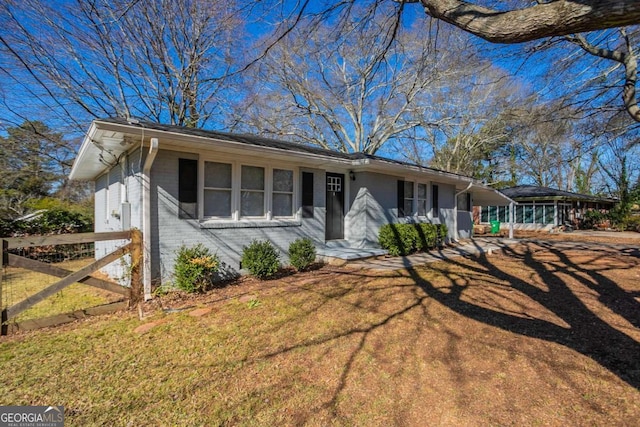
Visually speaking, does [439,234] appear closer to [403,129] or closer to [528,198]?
[403,129]

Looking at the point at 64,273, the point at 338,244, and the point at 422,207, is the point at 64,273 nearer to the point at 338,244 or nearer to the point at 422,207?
the point at 338,244

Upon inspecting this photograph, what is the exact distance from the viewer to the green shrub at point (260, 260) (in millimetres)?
6070

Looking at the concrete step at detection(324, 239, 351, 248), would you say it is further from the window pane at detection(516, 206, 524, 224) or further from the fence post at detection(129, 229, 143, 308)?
the window pane at detection(516, 206, 524, 224)

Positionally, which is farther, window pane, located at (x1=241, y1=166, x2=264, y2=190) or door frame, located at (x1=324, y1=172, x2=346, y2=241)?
door frame, located at (x1=324, y1=172, x2=346, y2=241)

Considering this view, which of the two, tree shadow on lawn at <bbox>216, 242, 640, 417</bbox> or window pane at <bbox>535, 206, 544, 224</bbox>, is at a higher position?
window pane at <bbox>535, 206, 544, 224</bbox>

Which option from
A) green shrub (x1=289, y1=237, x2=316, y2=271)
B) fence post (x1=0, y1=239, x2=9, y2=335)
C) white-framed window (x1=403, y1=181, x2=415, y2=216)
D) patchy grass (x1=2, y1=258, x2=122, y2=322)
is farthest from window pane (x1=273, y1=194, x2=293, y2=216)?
white-framed window (x1=403, y1=181, x2=415, y2=216)

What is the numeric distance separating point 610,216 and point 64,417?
102 ft

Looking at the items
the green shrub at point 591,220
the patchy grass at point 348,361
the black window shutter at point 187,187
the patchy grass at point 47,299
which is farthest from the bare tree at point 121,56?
the green shrub at point 591,220

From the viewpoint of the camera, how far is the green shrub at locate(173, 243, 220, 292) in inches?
205

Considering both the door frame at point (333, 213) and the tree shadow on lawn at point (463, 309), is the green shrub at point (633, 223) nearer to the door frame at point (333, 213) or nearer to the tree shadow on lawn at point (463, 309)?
the tree shadow on lawn at point (463, 309)

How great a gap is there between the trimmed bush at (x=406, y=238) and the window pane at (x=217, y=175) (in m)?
4.76

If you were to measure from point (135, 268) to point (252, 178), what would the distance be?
2.97 metres

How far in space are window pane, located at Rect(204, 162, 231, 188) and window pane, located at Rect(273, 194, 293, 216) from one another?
4.07 feet

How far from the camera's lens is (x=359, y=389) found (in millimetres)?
2514
